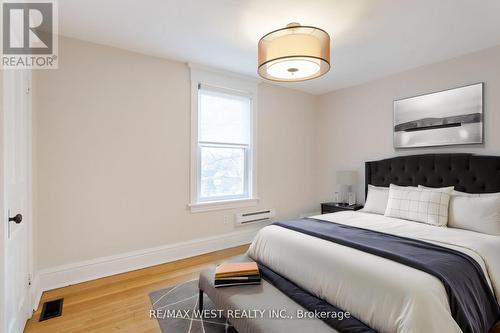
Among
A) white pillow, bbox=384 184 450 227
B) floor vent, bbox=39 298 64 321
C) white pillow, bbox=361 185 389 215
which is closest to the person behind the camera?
floor vent, bbox=39 298 64 321

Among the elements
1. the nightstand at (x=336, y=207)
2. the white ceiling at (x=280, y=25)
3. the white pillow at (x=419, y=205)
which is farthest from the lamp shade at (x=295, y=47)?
the nightstand at (x=336, y=207)

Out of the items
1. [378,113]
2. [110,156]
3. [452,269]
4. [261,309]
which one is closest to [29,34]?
[110,156]

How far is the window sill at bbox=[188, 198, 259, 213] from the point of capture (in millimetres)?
3383

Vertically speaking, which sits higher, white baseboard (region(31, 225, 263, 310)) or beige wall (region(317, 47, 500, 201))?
beige wall (region(317, 47, 500, 201))

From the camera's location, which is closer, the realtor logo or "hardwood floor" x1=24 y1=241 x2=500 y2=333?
the realtor logo

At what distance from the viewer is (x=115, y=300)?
229 centimetres

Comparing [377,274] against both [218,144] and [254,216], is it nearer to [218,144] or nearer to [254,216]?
[254,216]

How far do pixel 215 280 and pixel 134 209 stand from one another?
1.59m

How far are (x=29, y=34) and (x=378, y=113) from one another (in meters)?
4.20

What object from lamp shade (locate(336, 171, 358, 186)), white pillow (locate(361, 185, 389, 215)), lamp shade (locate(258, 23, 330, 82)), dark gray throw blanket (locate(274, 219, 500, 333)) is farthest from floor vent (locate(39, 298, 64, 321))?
lamp shade (locate(336, 171, 358, 186))

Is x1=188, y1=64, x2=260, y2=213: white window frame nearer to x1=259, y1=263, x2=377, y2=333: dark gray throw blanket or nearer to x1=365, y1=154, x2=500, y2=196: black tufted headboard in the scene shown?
x1=259, y1=263, x2=377, y2=333: dark gray throw blanket

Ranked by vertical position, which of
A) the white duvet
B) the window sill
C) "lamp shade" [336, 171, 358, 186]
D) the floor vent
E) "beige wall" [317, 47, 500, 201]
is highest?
"beige wall" [317, 47, 500, 201]

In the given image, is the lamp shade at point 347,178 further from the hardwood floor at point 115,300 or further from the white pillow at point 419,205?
the hardwood floor at point 115,300

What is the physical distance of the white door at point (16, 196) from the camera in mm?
1478
